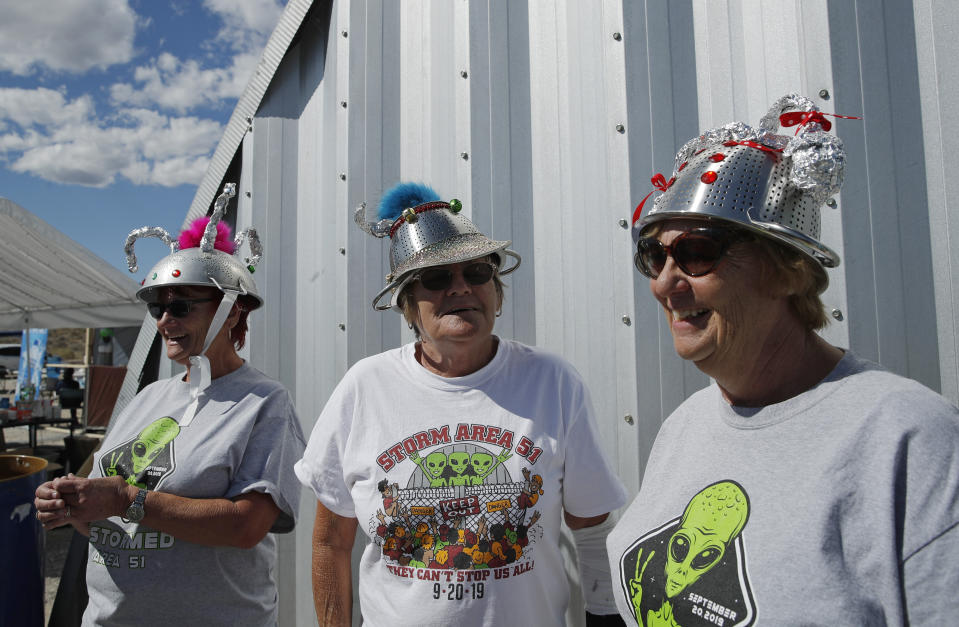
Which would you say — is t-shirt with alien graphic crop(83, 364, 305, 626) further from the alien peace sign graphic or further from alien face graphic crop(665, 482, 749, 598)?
alien face graphic crop(665, 482, 749, 598)

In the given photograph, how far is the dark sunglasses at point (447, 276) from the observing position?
1.87 meters

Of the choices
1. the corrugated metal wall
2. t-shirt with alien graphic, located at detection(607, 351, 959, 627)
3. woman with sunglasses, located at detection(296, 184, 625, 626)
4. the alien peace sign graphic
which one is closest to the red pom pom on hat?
the corrugated metal wall

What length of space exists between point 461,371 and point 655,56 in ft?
4.42

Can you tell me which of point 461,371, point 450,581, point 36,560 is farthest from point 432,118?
point 36,560

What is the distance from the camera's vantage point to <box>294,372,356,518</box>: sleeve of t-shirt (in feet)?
6.01

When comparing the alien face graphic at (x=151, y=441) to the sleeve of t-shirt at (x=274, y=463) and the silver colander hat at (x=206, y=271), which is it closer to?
the sleeve of t-shirt at (x=274, y=463)

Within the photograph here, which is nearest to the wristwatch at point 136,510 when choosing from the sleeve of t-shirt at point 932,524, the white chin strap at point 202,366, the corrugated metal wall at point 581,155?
the white chin strap at point 202,366

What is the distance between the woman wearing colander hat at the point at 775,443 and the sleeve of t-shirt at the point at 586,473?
0.34m

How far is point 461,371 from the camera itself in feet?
6.14

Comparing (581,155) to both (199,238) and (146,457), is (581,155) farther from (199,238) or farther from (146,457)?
(146,457)

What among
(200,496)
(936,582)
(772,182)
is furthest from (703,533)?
(200,496)

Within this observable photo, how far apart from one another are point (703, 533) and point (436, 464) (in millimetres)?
810

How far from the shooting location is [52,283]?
9.98 metres

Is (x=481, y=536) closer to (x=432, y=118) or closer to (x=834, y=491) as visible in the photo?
(x=834, y=491)
